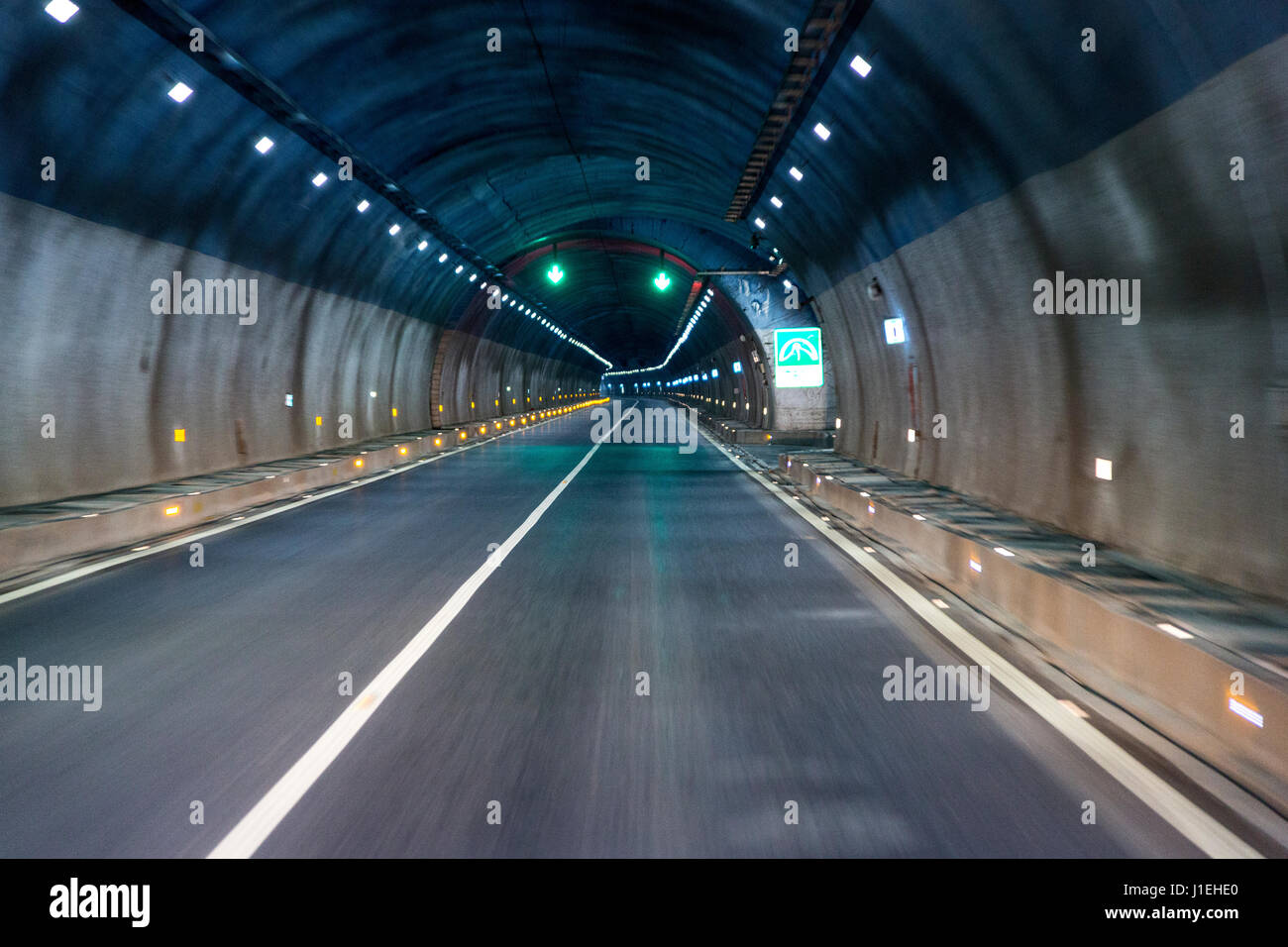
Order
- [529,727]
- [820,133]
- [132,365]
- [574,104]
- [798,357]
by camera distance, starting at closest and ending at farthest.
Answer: [529,727] → [820,133] → [132,365] → [574,104] → [798,357]

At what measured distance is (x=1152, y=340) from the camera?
37.0 ft

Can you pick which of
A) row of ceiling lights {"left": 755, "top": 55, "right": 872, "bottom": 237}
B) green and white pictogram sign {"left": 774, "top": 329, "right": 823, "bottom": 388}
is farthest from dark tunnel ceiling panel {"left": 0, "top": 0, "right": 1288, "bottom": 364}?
green and white pictogram sign {"left": 774, "top": 329, "right": 823, "bottom": 388}

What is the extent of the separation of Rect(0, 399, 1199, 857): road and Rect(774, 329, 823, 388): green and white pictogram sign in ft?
78.6

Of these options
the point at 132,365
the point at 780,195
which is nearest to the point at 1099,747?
the point at 132,365

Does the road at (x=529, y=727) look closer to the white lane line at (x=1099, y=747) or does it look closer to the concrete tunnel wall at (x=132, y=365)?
the white lane line at (x=1099, y=747)

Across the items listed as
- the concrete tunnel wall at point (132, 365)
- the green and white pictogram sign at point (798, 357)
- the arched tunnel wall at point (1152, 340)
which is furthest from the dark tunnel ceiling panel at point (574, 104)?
the green and white pictogram sign at point (798, 357)

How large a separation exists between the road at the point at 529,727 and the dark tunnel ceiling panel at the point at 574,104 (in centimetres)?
481

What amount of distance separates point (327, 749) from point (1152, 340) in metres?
8.13

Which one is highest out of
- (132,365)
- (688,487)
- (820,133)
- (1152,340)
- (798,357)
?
(820,133)

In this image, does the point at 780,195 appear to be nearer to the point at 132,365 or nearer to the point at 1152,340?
the point at 132,365

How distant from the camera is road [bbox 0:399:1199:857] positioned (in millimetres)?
5480

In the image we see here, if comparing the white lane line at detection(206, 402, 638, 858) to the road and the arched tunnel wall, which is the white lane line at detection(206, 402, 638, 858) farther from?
the arched tunnel wall

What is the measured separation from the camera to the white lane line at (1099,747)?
17.6 feet

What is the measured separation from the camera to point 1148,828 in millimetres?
5453
